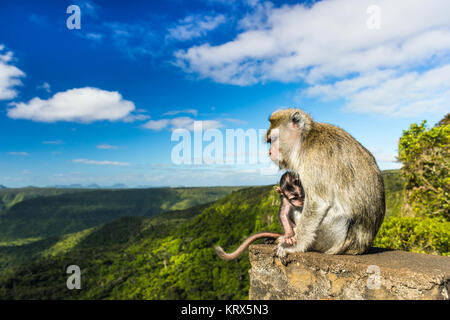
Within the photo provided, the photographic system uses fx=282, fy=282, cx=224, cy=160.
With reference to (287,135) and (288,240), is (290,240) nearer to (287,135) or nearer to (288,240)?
(288,240)

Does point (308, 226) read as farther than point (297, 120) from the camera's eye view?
No

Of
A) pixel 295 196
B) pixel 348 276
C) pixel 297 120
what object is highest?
pixel 297 120

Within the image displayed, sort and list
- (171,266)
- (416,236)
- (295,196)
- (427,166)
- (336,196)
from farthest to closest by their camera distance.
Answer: (171,266) < (427,166) < (416,236) < (295,196) < (336,196)

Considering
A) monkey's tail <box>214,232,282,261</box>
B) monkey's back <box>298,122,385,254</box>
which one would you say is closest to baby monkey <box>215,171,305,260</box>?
monkey's tail <box>214,232,282,261</box>

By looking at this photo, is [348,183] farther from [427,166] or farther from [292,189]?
[427,166]

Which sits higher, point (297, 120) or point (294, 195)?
point (297, 120)

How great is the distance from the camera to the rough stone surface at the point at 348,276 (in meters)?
2.81

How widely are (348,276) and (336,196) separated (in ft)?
3.01

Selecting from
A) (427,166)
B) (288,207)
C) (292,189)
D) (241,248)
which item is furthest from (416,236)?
(241,248)

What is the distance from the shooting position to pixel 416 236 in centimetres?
818

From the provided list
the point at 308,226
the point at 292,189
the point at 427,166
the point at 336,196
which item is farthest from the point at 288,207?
the point at 427,166

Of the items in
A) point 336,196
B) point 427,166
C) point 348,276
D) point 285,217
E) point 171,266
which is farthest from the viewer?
point 171,266

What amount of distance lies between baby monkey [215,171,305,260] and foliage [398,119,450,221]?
8.72 meters
